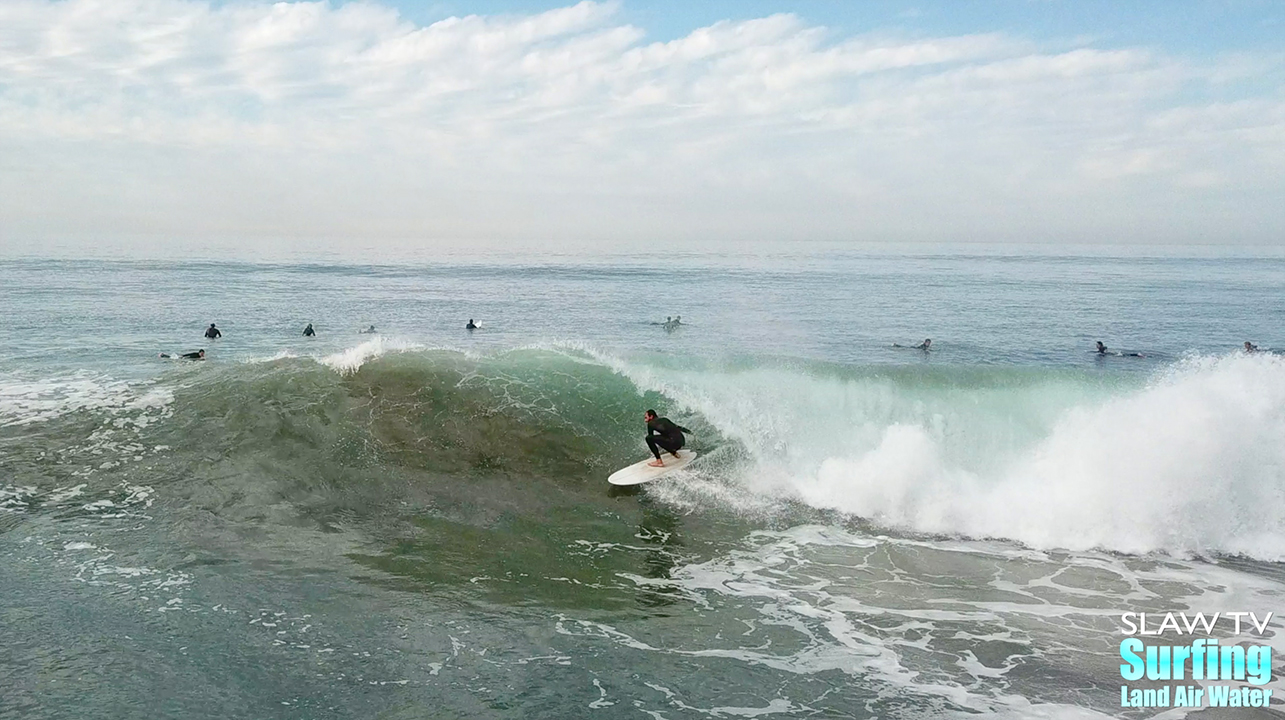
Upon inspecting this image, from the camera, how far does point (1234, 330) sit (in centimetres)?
3444

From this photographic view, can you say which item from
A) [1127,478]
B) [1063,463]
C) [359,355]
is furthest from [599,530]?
[359,355]

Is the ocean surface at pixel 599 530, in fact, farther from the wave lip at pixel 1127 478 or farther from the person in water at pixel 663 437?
the person in water at pixel 663 437

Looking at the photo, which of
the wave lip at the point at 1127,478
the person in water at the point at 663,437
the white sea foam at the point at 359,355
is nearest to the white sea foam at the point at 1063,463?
the wave lip at the point at 1127,478

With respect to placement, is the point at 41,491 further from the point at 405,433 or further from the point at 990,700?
the point at 990,700

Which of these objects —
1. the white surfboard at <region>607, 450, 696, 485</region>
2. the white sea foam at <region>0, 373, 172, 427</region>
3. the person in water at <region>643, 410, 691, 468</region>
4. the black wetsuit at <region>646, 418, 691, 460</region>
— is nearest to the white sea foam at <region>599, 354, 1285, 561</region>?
the white surfboard at <region>607, 450, 696, 485</region>

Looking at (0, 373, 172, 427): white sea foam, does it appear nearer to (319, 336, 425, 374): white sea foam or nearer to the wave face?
the wave face

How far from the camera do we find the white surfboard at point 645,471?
1383cm

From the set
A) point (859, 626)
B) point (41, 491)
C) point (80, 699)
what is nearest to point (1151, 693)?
point (859, 626)

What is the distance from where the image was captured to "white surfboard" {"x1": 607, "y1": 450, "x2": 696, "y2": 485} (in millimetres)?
13828

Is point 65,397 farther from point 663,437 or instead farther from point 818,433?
point 818,433

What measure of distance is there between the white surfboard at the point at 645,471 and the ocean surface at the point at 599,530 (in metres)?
0.27

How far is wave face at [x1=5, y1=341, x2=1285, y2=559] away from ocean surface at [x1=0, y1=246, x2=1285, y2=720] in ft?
0.25

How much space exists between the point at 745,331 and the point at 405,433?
1857 cm

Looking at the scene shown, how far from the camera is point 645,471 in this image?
14.0 m
